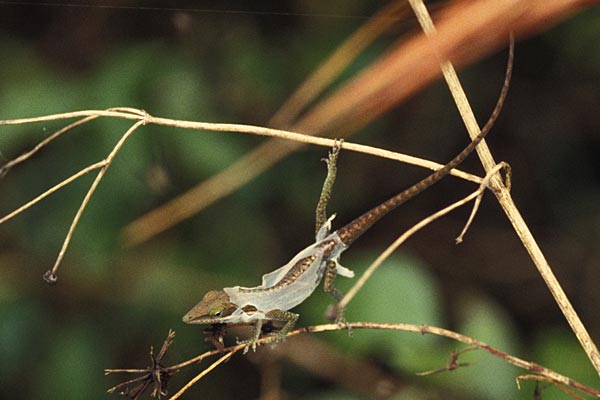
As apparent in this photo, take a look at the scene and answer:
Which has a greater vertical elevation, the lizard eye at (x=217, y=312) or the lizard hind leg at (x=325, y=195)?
the lizard hind leg at (x=325, y=195)

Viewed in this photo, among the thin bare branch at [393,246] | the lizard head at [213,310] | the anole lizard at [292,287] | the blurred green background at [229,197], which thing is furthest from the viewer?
the blurred green background at [229,197]

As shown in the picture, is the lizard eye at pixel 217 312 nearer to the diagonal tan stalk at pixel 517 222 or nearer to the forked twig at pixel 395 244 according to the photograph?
the forked twig at pixel 395 244

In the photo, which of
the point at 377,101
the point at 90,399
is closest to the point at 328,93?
the point at 377,101

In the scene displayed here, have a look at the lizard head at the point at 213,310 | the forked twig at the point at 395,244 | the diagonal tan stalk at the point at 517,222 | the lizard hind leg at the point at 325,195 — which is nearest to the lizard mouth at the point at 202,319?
the lizard head at the point at 213,310

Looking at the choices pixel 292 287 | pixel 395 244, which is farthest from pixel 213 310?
pixel 395 244

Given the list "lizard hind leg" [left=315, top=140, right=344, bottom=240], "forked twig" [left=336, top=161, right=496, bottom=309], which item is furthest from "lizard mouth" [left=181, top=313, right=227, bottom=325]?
"forked twig" [left=336, top=161, right=496, bottom=309]

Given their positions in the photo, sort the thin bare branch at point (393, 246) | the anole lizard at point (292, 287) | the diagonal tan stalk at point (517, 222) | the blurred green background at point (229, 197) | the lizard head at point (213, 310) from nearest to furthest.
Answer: the thin bare branch at point (393, 246)
the diagonal tan stalk at point (517, 222)
the anole lizard at point (292, 287)
the lizard head at point (213, 310)
the blurred green background at point (229, 197)

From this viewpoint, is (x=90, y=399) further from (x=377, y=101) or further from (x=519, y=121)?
(x=519, y=121)

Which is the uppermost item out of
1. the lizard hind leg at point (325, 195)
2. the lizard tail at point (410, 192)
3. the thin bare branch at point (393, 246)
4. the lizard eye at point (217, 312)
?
the lizard hind leg at point (325, 195)
